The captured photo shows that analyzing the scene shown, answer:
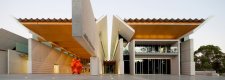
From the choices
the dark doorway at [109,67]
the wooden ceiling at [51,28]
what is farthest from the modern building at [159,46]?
the dark doorway at [109,67]

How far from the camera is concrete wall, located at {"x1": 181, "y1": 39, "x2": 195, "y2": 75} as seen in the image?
31672mm

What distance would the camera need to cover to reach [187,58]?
108ft

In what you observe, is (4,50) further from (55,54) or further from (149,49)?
(149,49)

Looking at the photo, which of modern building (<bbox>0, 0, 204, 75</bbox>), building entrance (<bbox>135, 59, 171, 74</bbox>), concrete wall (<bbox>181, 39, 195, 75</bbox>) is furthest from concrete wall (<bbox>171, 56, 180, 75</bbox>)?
concrete wall (<bbox>181, 39, 195, 75</bbox>)

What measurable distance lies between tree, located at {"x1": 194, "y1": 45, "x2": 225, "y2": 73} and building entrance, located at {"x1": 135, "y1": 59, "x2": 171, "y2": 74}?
2933cm

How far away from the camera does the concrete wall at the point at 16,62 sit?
3340cm

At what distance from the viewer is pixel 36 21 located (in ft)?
98.7

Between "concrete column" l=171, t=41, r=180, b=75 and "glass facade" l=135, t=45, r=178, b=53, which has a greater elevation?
"glass facade" l=135, t=45, r=178, b=53

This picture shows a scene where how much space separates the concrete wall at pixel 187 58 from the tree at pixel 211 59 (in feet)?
93.3

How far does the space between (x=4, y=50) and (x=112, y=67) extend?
83.3 ft

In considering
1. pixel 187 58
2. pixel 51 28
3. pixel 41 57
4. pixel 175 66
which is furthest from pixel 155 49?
pixel 41 57

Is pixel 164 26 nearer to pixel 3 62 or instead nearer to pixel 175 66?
pixel 175 66

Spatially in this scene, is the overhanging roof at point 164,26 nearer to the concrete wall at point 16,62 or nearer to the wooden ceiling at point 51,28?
the wooden ceiling at point 51,28

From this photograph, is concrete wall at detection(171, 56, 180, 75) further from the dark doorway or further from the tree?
the tree
